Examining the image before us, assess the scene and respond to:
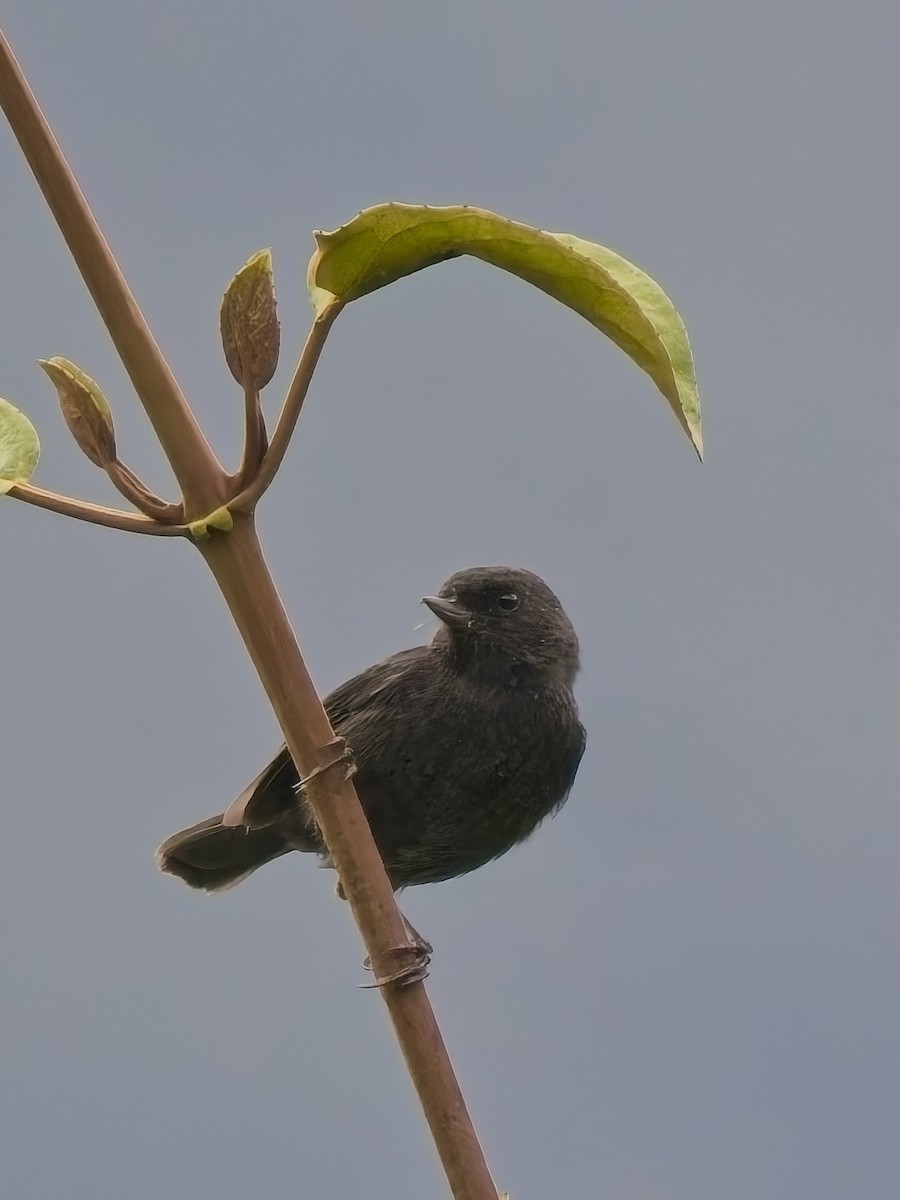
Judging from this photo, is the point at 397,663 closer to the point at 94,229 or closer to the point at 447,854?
the point at 447,854

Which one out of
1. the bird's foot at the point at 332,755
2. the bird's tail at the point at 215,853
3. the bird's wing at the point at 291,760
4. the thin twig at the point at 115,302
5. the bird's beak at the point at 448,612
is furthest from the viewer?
the bird's tail at the point at 215,853

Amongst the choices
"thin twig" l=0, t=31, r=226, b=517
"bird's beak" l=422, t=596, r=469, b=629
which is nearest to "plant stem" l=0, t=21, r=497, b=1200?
"thin twig" l=0, t=31, r=226, b=517

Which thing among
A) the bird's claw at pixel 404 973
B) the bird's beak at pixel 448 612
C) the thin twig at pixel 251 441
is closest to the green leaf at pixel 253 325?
the thin twig at pixel 251 441

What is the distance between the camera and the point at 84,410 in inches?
44.1

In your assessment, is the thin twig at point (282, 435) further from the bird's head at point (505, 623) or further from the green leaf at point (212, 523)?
the bird's head at point (505, 623)

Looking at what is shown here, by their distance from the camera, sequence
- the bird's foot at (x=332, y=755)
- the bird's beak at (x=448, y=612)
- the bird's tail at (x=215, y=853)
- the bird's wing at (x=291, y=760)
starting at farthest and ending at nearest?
the bird's tail at (x=215, y=853)
the bird's beak at (x=448, y=612)
the bird's wing at (x=291, y=760)
the bird's foot at (x=332, y=755)

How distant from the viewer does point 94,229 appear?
1073 mm

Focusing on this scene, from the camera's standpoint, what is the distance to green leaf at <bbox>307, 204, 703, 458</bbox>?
1.16m

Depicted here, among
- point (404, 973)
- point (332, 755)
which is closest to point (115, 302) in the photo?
point (332, 755)

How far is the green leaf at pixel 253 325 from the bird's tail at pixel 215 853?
5.96ft

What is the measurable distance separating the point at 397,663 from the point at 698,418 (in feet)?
5.12

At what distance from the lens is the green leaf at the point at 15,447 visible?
1171 mm

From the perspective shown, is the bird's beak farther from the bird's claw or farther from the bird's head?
the bird's claw

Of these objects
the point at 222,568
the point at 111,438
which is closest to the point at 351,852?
the point at 222,568
